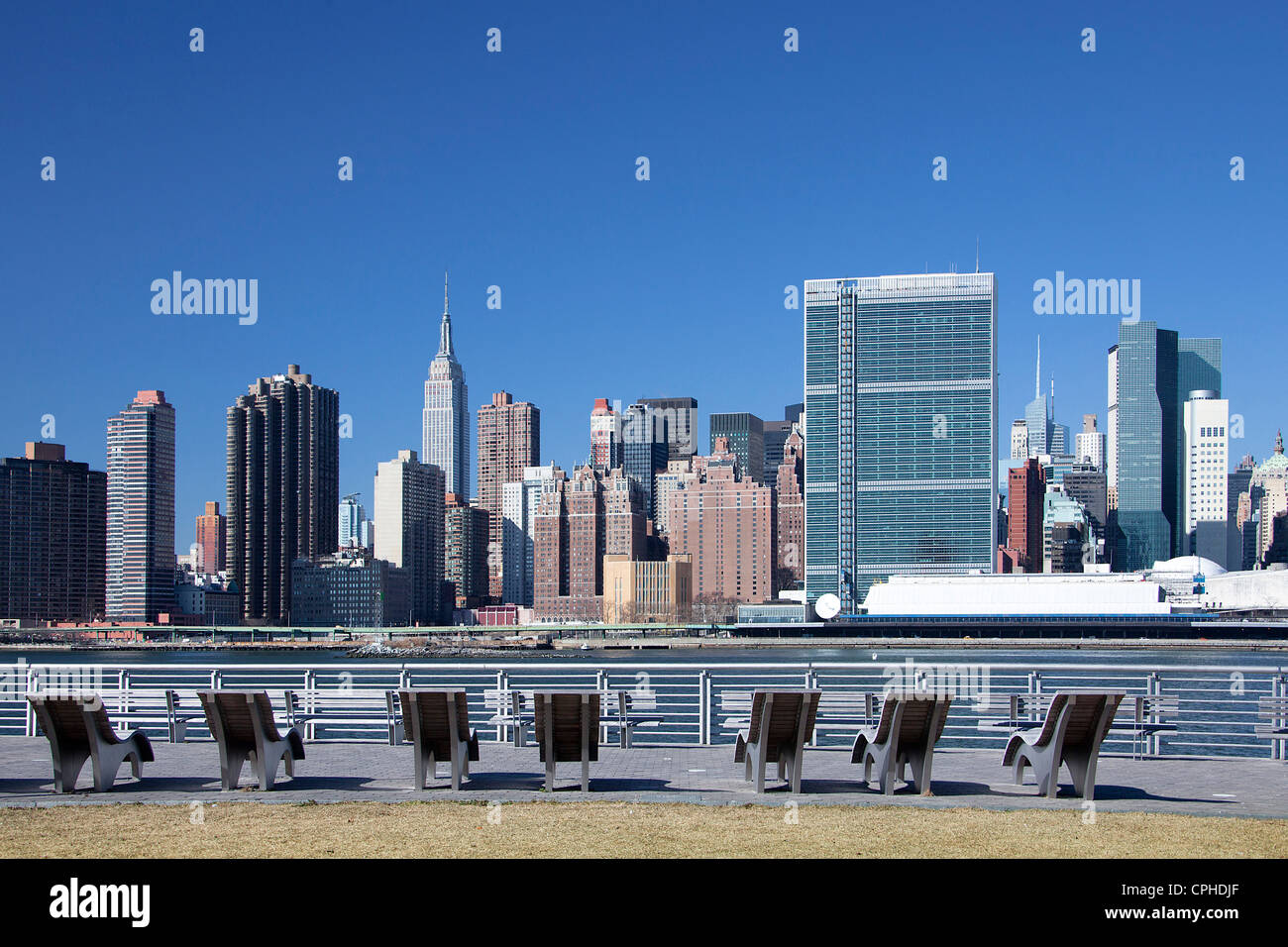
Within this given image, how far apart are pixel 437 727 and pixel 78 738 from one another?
388 centimetres

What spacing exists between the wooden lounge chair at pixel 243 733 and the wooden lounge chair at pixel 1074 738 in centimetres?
788

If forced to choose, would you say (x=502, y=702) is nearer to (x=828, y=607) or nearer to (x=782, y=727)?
(x=782, y=727)

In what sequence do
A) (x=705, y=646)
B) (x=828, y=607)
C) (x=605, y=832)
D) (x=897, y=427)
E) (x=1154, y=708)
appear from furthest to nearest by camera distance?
1. (x=897, y=427)
2. (x=828, y=607)
3. (x=705, y=646)
4. (x=1154, y=708)
5. (x=605, y=832)

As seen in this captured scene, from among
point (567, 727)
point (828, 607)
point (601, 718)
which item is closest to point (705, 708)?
point (601, 718)

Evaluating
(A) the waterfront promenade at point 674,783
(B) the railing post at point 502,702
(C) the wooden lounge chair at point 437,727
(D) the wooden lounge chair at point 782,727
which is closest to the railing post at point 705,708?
(A) the waterfront promenade at point 674,783

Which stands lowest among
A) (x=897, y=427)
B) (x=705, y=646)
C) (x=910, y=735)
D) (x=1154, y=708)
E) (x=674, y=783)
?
(x=705, y=646)

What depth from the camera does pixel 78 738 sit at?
42.8 feet

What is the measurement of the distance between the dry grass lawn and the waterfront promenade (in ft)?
1.89

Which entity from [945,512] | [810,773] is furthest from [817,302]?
[810,773]

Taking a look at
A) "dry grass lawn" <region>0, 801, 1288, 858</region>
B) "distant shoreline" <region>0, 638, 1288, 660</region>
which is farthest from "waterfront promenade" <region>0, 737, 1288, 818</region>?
"distant shoreline" <region>0, 638, 1288, 660</region>

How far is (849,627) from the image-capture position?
162 meters

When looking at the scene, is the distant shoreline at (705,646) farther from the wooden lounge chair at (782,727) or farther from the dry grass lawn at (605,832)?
the dry grass lawn at (605,832)

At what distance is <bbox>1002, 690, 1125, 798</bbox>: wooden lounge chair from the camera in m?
12.0

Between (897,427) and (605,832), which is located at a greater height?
(897,427)
